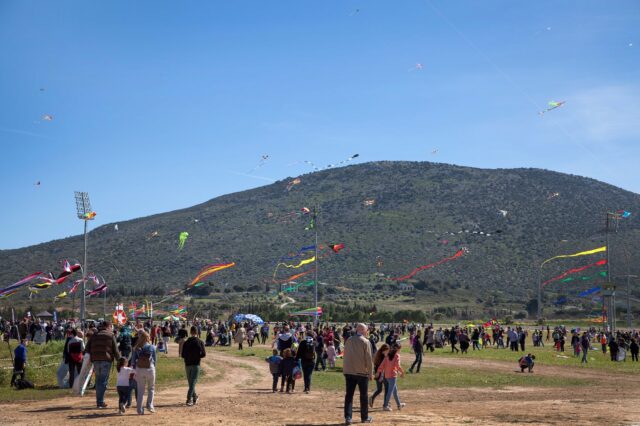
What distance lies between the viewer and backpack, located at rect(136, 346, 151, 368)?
13562 mm

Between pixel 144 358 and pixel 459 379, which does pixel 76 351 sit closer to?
pixel 144 358

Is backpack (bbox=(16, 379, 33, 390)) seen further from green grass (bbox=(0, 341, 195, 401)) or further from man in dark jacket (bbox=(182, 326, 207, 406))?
man in dark jacket (bbox=(182, 326, 207, 406))

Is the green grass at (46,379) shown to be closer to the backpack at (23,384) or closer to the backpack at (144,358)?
the backpack at (23,384)

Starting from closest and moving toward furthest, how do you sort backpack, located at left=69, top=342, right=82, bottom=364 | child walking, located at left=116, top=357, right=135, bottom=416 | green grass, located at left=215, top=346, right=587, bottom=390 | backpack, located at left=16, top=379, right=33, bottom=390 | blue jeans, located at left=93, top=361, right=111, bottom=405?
child walking, located at left=116, top=357, right=135, bottom=416 < blue jeans, located at left=93, top=361, right=111, bottom=405 < backpack, located at left=69, top=342, right=82, bottom=364 < backpack, located at left=16, top=379, right=33, bottom=390 < green grass, located at left=215, top=346, right=587, bottom=390

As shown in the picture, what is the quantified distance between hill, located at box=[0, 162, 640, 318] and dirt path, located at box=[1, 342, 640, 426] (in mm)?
70643

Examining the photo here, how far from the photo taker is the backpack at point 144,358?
44.5 ft

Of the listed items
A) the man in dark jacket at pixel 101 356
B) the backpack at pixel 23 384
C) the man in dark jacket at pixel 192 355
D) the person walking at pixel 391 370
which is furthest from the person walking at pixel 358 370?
the backpack at pixel 23 384

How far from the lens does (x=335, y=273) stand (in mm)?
104875

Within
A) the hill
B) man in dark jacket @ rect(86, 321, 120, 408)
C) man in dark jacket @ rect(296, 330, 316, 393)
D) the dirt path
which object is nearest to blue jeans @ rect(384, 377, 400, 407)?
the dirt path

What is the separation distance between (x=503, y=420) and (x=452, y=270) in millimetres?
91472

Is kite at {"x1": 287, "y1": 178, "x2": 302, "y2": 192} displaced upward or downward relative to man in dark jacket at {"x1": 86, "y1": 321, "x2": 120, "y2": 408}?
upward

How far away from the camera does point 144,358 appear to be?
13.6 meters

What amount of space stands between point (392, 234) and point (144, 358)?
102960 mm

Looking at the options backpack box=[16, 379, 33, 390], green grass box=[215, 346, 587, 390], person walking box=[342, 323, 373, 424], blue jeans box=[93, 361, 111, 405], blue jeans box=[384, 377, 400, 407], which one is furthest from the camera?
green grass box=[215, 346, 587, 390]
